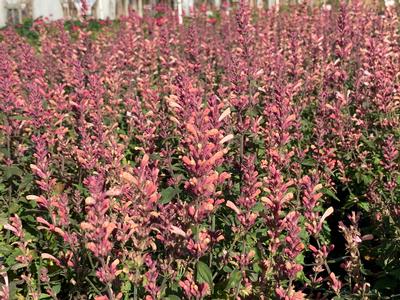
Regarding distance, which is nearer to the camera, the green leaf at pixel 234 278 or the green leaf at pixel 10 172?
the green leaf at pixel 234 278

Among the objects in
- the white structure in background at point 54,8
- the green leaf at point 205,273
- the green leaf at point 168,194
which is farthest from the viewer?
the white structure in background at point 54,8

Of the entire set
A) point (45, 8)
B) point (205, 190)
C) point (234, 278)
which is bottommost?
point (234, 278)

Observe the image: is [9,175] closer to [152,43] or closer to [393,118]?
[393,118]

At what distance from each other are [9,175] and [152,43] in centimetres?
391

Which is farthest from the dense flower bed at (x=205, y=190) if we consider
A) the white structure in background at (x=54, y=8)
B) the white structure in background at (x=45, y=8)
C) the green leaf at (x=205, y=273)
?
the white structure in background at (x=45, y=8)

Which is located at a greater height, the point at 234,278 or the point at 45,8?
the point at 45,8

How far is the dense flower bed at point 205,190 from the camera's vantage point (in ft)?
7.86

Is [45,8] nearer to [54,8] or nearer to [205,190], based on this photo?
[54,8]

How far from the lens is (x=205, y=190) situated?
228 centimetres

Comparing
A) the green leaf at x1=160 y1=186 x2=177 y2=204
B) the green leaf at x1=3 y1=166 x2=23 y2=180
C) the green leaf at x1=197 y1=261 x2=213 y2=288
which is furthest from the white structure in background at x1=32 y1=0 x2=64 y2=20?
the green leaf at x1=197 y1=261 x2=213 y2=288

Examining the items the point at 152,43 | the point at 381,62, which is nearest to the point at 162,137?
the point at 381,62

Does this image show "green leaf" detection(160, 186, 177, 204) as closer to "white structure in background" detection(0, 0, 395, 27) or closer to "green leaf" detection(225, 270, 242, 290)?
"green leaf" detection(225, 270, 242, 290)

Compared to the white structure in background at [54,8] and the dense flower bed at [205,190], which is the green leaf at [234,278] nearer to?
the dense flower bed at [205,190]

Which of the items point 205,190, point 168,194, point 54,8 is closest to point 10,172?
point 168,194
